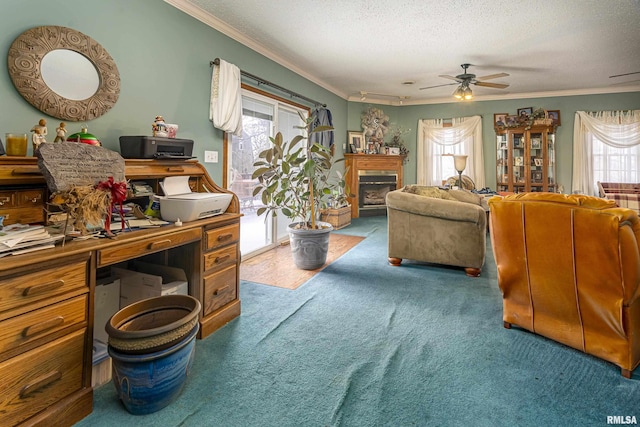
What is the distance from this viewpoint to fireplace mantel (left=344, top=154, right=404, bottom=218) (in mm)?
6992

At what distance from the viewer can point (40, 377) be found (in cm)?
131

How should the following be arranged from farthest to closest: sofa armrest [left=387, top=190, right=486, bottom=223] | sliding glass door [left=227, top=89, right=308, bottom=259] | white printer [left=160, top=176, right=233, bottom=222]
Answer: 1. sliding glass door [left=227, top=89, right=308, bottom=259]
2. sofa armrest [left=387, top=190, right=486, bottom=223]
3. white printer [left=160, top=176, right=233, bottom=222]

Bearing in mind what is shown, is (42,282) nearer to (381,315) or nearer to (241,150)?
(381,315)

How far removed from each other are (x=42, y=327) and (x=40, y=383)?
214mm

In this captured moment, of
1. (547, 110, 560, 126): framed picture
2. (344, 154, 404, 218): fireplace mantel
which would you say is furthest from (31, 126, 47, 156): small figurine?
(547, 110, 560, 126): framed picture

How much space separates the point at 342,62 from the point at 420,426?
4.59 m

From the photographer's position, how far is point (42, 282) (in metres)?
1.31

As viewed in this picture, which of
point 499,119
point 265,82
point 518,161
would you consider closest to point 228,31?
point 265,82

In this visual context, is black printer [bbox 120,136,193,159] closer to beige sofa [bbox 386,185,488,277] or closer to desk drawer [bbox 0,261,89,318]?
desk drawer [bbox 0,261,89,318]

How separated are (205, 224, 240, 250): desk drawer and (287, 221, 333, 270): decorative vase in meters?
1.19

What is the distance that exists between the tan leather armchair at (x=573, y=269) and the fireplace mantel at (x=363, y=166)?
4.79 m

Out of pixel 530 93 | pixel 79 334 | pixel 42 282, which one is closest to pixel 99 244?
pixel 42 282

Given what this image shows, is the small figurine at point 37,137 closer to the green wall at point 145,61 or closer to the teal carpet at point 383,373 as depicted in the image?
the green wall at point 145,61

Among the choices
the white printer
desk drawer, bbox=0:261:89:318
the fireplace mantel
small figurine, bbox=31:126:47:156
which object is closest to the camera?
desk drawer, bbox=0:261:89:318
